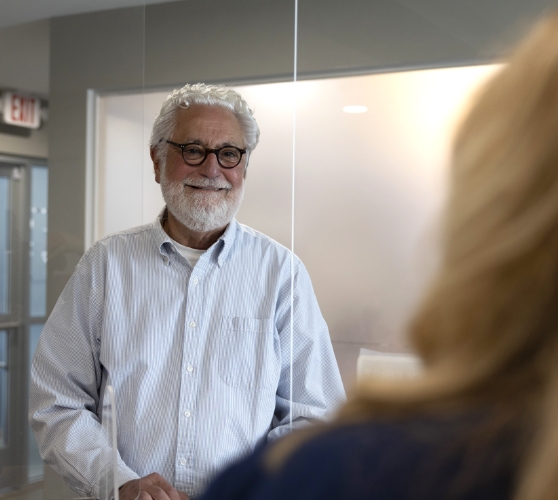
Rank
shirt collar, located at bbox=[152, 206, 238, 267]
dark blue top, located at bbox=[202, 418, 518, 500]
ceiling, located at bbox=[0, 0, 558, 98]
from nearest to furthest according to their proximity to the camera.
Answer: dark blue top, located at bbox=[202, 418, 518, 500]
ceiling, located at bbox=[0, 0, 558, 98]
shirt collar, located at bbox=[152, 206, 238, 267]

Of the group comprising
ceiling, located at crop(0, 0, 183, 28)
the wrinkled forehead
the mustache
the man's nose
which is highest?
ceiling, located at crop(0, 0, 183, 28)

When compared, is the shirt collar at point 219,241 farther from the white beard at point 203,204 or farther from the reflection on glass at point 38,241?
the reflection on glass at point 38,241

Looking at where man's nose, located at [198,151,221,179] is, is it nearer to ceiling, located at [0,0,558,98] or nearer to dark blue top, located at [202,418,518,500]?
ceiling, located at [0,0,558,98]

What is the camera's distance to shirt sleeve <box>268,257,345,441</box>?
6.30ft

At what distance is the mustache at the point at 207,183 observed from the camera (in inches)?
81.4

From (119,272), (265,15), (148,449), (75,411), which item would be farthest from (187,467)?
(265,15)

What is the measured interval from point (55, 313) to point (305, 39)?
1.08 metres

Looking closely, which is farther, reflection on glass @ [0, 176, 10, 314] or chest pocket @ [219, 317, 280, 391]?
reflection on glass @ [0, 176, 10, 314]

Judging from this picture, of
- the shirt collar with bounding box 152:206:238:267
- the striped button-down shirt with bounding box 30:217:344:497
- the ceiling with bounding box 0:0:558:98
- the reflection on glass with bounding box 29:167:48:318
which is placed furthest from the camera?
the reflection on glass with bounding box 29:167:48:318

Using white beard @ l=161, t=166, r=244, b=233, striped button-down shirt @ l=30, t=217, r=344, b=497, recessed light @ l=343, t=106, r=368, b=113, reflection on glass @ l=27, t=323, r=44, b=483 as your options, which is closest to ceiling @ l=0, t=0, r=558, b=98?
recessed light @ l=343, t=106, r=368, b=113

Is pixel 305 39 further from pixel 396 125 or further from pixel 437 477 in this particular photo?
pixel 437 477

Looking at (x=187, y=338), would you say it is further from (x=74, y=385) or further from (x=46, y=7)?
(x=46, y=7)

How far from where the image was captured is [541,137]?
477mm

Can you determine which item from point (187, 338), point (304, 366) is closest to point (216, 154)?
point (187, 338)
